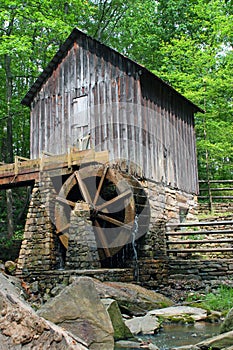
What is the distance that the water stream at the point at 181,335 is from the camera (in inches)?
206

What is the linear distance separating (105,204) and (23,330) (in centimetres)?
882

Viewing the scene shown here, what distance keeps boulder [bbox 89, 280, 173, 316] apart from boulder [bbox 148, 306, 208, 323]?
0.43 metres

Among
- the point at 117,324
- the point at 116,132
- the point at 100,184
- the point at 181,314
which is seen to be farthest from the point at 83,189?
the point at 117,324

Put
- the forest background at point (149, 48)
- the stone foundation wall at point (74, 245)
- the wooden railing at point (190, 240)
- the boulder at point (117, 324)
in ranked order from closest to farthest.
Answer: the boulder at point (117, 324) < the stone foundation wall at point (74, 245) < the wooden railing at point (190, 240) < the forest background at point (149, 48)

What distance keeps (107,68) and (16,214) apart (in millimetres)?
8292

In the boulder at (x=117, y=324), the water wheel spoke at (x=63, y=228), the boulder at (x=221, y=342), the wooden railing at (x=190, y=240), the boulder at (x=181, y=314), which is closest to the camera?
the boulder at (x=221, y=342)

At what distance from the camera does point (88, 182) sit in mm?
10836

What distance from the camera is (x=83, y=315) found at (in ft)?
15.0

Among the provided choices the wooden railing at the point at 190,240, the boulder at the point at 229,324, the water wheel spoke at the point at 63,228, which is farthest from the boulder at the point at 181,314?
the water wheel spoke at the point at 63,228

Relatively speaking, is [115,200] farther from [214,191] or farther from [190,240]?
[214,191]

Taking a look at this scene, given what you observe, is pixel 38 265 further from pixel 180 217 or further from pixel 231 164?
pixel 231 164

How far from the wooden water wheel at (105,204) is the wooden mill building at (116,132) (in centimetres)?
2

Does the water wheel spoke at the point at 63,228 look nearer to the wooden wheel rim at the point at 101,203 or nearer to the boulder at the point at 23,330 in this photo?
the wooden wheel rim at the point at 101,203

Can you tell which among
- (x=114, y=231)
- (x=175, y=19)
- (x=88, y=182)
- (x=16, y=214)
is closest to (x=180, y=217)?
(x=114, y=231)
